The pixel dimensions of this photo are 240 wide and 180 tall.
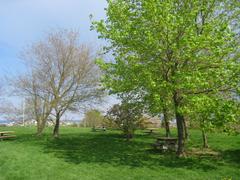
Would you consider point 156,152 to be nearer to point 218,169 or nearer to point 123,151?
point 123,151

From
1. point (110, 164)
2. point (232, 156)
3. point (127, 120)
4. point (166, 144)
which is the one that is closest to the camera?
point (110, 164)

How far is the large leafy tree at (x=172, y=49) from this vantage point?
38.0 ft

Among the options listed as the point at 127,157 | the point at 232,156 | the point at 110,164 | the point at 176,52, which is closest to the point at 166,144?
the point at 127,157

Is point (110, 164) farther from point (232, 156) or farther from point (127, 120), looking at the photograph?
point (127, 120)

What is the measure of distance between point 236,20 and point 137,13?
5029 millimetres

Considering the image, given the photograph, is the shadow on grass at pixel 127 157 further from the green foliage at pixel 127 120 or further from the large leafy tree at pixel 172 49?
the green foliage at pixel 127 120

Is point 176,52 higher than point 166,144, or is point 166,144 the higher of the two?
point 176,52

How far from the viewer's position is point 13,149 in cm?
1550

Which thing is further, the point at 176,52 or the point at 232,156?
the point at 232,156

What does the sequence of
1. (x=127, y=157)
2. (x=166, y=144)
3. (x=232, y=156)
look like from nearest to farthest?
(x=127, y=157) < (x=232, y=156) < (x=166, y=144)

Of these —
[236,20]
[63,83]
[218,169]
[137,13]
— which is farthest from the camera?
[63,83]

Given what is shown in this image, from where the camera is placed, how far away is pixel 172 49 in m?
12.1

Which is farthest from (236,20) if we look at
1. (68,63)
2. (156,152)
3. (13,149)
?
(13,149)

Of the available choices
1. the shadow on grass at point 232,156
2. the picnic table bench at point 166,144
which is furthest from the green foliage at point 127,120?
the shadow on grass at point 232,156
